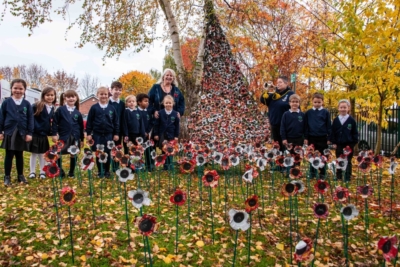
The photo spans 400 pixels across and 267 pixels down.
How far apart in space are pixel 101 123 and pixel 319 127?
441 centimetres

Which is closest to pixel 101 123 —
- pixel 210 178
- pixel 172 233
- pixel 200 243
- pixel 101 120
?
pixel 101 120

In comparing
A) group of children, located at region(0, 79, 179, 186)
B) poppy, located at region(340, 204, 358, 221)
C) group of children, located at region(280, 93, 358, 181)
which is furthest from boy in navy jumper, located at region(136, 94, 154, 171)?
poppy, located at region(340, 204, 358, 221)

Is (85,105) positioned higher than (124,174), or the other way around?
(85,105)

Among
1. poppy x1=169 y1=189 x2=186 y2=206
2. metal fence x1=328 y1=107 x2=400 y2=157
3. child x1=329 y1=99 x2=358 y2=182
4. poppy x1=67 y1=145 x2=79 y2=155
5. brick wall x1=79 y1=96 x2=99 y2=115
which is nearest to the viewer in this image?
poppy x1=169 y1=189 x2=186 y2=206

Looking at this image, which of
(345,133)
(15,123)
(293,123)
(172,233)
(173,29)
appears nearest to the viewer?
(172,233)

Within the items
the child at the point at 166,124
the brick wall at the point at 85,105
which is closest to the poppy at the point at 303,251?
the child at the point at 166,124

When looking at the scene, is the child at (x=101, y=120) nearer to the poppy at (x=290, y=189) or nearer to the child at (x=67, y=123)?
the child at (x=67, y=123)

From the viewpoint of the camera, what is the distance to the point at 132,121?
657cm

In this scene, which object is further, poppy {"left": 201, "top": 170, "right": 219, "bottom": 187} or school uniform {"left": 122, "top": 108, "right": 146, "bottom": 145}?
school uniform {"left": 122, "top": 108, "right": 146, "bottom": 145}

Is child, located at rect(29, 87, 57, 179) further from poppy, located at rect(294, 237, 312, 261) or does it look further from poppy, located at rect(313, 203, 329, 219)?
poppy, located at rect(294, 237, 312, 261)

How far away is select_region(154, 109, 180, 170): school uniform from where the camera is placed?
6.64 meters

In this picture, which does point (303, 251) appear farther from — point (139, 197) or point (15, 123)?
point (15, 123)

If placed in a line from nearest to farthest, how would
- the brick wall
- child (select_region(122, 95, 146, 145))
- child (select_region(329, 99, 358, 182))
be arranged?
child (select_region(329, 99, 358, 182)), child (select_region(122, 95, 146, 145)), the brick wall

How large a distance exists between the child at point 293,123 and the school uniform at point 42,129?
4738mm
